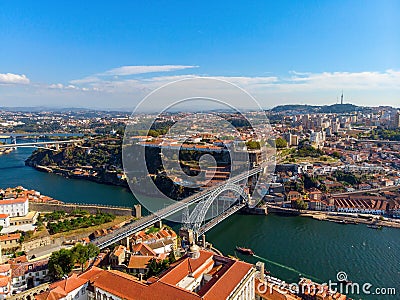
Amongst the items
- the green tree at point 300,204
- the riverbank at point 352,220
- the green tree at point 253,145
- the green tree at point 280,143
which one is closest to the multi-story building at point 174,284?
the riverbank at point 352,220

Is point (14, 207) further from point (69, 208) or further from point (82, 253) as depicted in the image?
point (82, 253)

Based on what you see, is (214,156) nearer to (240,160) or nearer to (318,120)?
(240,160)

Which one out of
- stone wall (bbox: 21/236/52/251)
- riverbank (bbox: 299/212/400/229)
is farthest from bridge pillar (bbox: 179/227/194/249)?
riverbank (bbox: 299/212/400/229)

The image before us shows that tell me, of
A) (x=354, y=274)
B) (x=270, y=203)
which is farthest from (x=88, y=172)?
(x=354, y=274)

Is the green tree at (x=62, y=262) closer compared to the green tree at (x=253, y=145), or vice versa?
the green tree at (x=62, y=262)

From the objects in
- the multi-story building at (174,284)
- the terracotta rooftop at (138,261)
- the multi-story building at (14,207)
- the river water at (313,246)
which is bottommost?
the river water at (313,246)

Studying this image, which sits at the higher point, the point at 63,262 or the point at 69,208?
the point at 63,262

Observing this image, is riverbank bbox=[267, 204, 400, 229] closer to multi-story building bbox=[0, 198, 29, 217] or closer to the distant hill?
multi-story building bbox=[0, 198, 29, 217]

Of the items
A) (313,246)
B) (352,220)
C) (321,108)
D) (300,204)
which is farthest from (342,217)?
(321,108)

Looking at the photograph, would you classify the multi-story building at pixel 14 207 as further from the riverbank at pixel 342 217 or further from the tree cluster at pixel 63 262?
the riverbank at pixel 342 217
